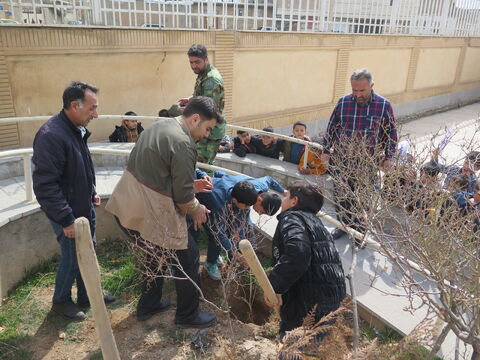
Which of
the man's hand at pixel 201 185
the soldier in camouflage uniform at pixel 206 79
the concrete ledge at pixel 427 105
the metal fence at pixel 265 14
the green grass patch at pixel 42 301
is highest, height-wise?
the metal fence at pixel 265 14

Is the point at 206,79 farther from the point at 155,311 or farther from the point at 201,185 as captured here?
the point at 155,311

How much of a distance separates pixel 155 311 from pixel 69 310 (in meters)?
0.67

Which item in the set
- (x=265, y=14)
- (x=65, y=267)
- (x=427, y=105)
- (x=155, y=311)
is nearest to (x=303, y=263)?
(x=155, y=311)

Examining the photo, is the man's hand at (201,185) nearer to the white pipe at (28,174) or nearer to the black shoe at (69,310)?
the black shoe at (69,310)

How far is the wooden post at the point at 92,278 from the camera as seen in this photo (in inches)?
68.4

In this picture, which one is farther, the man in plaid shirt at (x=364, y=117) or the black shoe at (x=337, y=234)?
the black shoe at (x=337, y=234)

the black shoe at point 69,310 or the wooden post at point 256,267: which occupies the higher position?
the wooden post at point 256,267

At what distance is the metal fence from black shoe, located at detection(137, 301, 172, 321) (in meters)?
4.50

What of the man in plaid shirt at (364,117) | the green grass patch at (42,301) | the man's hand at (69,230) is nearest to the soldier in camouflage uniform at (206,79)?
the man in plaid shirt at (364,117)

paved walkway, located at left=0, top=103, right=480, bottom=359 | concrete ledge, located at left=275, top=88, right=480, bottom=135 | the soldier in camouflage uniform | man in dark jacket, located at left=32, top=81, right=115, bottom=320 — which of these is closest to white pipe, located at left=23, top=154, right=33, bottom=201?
paved walkway, located at left=0, top=103, right=480, bottom=359

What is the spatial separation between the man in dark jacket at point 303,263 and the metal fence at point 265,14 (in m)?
5.03

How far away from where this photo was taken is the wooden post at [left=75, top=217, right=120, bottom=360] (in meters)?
1.74

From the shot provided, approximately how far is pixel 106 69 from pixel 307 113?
5.39m

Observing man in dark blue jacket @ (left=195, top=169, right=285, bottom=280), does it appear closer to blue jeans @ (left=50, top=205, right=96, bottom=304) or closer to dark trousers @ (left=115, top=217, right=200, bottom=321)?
dark trousers @ (left=115, top=217, right=200, bottom=321)
